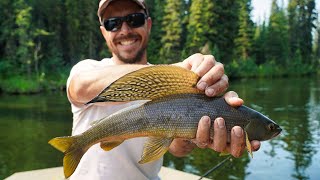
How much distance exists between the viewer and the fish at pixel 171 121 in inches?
92.0

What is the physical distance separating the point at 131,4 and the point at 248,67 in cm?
6185

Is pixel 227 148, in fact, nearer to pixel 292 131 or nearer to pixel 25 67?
pixel 292 131

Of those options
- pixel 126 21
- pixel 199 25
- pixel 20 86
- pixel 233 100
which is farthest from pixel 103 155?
pixel 199 25

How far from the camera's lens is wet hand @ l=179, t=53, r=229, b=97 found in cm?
234

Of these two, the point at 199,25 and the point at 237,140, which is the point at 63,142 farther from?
the point at 199,25

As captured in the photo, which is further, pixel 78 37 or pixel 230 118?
pixel 78 37

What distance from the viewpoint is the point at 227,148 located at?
8.00 ft

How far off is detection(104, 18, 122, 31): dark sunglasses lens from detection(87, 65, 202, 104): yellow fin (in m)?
1.56

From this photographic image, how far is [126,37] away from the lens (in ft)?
12.7

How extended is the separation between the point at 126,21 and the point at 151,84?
1634 millimetres

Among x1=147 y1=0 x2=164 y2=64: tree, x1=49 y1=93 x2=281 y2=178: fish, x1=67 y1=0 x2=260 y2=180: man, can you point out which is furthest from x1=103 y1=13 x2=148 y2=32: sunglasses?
x1=147 y1=0 x2=164 y2=64: tree

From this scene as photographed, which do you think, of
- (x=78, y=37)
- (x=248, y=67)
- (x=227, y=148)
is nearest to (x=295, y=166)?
(x=227, y=148)

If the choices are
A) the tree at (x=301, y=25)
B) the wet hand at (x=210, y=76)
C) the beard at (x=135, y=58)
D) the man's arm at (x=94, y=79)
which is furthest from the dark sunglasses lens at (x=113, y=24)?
the tree at (x=301, y=25)

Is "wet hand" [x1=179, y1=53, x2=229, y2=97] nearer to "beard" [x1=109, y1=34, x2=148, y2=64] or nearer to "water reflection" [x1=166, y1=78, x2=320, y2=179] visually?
"beard" [x1=109, y1=34, x2=148, y2=64]
